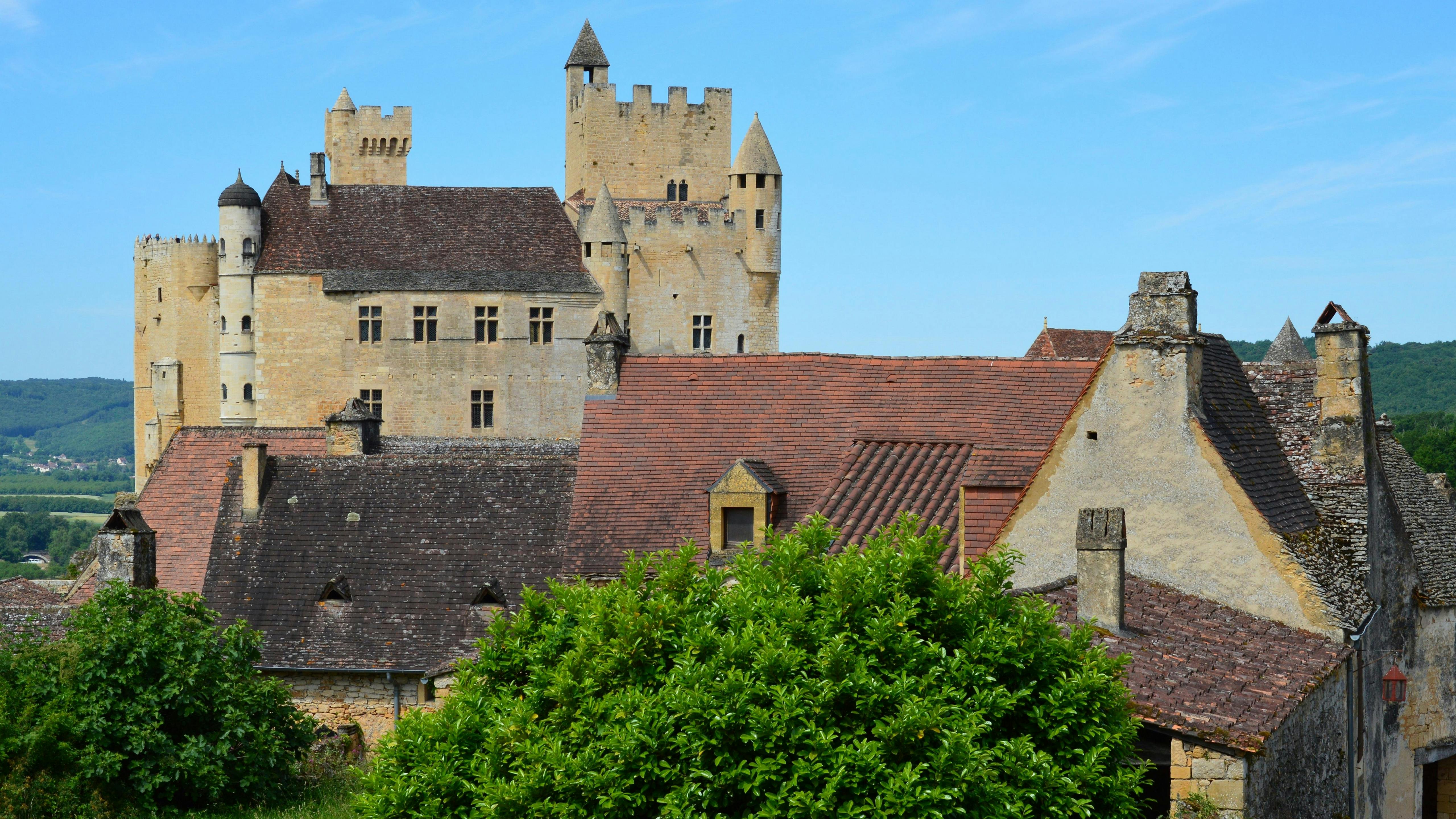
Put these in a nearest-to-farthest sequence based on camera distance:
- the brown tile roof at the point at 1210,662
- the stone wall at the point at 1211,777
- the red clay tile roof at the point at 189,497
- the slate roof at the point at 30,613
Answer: the stone wall at the point at 1211,777
the brown tile roof at the point at 1210,662
the slate roof at the point at 30,613
the red clay tile roof at the point at 189,497

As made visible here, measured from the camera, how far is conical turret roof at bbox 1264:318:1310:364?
44781mm

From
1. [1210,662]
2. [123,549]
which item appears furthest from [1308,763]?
[123,549]

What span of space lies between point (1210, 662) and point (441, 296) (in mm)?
48759

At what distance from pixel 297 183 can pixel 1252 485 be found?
53.4m

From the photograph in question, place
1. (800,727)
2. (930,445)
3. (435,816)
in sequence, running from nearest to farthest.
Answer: (800,727) → (435,816) → (930,445)

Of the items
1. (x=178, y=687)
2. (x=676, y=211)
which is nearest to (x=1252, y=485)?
(x=178, y=687)

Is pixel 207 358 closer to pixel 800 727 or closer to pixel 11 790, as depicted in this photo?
pixel 11 790

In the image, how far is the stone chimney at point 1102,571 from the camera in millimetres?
14000

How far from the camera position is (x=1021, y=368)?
909 inches

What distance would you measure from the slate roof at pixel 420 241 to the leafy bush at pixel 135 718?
40813mm

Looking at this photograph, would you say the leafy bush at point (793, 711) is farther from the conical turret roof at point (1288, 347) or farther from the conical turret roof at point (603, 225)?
the conical turret roof at point (603, 225)

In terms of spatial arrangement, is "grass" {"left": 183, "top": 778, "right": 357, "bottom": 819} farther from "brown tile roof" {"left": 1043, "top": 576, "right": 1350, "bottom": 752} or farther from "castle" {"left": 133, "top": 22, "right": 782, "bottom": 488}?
"castle" {"left": 133, "top": 22, "right": 782, "bottom": 488}

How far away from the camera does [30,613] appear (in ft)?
79.0

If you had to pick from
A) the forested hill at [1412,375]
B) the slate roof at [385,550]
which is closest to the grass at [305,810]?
the slate roof at [385,550]
